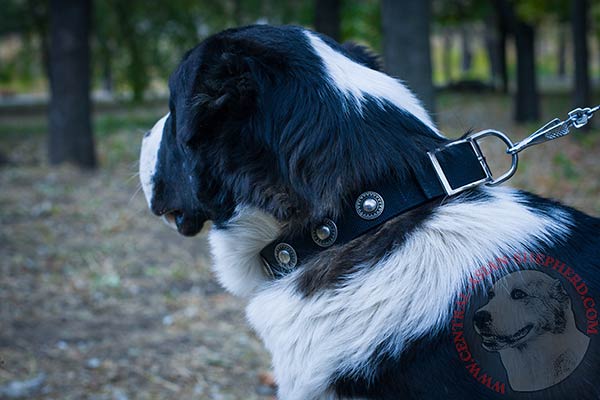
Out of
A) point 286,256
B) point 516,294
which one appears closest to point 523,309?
point 516,294

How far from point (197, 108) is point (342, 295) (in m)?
0.69

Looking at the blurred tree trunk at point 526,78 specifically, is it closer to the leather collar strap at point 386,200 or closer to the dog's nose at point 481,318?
the leather collar strap at point 386,200

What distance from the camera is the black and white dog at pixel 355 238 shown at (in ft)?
6.13

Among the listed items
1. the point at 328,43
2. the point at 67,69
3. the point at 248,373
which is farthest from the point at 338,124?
the point at 67,69

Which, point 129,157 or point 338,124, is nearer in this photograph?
point 338,124

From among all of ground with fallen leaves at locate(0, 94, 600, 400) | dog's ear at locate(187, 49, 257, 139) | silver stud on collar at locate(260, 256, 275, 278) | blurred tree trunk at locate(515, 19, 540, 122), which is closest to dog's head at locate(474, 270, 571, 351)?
silver stud on collar at locate(260, 256, 275, 278)

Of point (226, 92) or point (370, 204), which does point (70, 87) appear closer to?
point (226, 92)

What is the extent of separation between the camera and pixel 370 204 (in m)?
1.96

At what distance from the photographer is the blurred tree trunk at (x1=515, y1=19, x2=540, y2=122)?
583 inches

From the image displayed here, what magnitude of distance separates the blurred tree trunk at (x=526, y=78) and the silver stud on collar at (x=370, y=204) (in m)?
13.7

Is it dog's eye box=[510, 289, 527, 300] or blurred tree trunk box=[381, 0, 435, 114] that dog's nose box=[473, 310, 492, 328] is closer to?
dog's eye box=[510, 289, 527, 300]

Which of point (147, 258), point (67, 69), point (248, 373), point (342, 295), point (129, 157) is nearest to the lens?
point (342, 295)

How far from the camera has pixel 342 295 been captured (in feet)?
6.51

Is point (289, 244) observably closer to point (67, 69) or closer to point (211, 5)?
point (67, 69)
